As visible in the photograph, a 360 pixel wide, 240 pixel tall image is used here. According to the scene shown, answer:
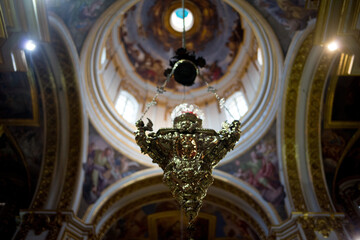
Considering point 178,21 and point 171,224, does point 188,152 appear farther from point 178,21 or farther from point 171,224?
point 178,21

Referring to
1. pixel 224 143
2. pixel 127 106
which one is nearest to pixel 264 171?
pixel 224 143

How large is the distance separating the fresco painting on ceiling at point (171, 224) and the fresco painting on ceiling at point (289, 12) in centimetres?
646

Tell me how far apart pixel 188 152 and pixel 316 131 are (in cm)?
558

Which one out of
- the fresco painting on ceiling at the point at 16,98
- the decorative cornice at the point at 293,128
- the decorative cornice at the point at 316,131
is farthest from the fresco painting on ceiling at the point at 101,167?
the decorative cornice at the point at 316,131

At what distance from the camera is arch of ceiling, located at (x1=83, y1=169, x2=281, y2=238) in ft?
27.9

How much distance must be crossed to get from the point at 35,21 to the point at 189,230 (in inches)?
175

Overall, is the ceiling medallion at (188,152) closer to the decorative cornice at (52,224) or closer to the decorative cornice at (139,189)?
the decorative cornice at (52,224)

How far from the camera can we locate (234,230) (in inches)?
409

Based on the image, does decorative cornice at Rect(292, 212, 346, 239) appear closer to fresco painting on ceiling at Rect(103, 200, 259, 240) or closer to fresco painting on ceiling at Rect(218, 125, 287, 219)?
fresco painting on ceiling at Rect(218, 125, 287, 219)

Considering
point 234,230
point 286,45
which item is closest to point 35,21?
point 286,45

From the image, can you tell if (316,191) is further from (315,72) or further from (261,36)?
(261,36)

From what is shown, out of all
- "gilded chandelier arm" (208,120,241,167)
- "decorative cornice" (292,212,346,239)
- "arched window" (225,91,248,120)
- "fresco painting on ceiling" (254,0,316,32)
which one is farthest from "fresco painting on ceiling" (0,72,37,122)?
"decorative cornice" (292,212,346,239)

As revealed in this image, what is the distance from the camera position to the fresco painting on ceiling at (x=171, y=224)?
10039mm

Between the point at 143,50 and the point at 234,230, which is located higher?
the point at 143,50
